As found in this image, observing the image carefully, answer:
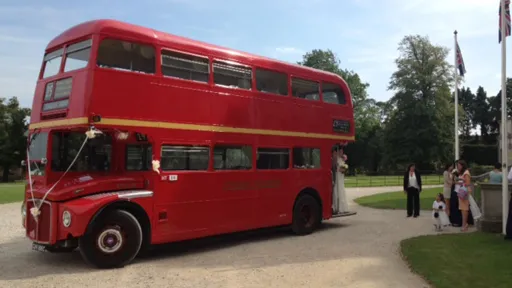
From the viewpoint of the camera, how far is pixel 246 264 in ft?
28.6

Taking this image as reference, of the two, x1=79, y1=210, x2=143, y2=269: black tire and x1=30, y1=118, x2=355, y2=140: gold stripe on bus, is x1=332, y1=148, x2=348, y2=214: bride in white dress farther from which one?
x1=79, y1=210, x2=143, y2=269: black tire

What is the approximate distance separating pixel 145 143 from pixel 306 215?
17.6ft

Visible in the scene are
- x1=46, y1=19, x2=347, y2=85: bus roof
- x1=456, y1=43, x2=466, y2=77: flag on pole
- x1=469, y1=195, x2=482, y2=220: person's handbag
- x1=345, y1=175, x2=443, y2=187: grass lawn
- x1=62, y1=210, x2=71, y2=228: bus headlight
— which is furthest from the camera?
x1=345, y1=175, x2=443, y2=187: grass lawn

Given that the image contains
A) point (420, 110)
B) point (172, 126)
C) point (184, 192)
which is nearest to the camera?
point (172, 126)

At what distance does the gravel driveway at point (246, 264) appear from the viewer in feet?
24.4

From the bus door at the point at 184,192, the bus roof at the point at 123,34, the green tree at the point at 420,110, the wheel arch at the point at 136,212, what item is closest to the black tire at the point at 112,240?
the wheel arch at the point at 136,212

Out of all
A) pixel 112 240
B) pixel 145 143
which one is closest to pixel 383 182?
pixel 145 143

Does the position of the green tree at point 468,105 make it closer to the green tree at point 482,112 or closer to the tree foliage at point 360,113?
the green tree at point 482,112

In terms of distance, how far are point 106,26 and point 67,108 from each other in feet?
5.49

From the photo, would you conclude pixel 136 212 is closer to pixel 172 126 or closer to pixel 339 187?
pixel 172 126

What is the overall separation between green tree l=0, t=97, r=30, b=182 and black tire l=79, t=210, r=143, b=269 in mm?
57867

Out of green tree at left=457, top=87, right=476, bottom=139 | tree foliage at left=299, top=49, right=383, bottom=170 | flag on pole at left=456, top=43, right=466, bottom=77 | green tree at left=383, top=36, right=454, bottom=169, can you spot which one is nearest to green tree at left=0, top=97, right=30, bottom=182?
tree foliage at left=299, top=49, right=383, bottom=170

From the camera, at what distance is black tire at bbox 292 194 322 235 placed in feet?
40.7

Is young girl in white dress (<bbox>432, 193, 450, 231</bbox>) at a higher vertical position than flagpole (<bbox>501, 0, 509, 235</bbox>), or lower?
lower
